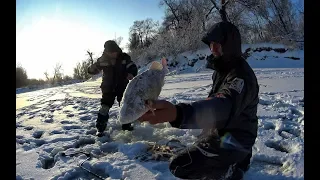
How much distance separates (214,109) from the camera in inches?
64.6

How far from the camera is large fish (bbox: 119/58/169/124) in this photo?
1.68 metres

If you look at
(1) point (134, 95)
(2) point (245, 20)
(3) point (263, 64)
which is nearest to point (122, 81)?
(1) point (134, 95)

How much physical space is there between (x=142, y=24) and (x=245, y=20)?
57.3 feet

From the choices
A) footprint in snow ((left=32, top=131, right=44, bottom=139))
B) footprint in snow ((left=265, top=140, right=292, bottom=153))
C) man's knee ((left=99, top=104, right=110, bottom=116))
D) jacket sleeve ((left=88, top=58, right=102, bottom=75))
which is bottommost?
footprint in snow ((left=32, top=131, right=44, bottom=139))

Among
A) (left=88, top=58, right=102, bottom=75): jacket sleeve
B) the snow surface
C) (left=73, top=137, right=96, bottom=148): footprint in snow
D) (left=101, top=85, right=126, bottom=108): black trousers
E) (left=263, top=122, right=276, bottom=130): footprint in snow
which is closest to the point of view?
the snow surface

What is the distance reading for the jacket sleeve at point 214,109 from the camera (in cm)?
156

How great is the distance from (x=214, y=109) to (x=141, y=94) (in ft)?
1.44

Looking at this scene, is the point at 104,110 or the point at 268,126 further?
the point at 104,110

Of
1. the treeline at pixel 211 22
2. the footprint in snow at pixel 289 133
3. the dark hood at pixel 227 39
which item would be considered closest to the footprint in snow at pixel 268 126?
the footprint in snow at pixel 289 133

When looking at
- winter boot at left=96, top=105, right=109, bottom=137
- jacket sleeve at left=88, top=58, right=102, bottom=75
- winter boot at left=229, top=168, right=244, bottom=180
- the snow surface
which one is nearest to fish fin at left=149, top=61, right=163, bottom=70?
winter boot at left=229, top=168, right=244, bottom=180

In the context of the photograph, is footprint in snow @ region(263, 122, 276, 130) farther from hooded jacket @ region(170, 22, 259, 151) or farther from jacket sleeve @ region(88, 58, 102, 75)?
jacket sleeve @ region(88, 58, 102, 75)

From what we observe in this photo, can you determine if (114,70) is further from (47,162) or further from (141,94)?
(141,94)

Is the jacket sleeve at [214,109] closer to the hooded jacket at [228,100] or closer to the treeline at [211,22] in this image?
the hooded jacket at [228,100]

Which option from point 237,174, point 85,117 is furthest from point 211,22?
point 237,174
